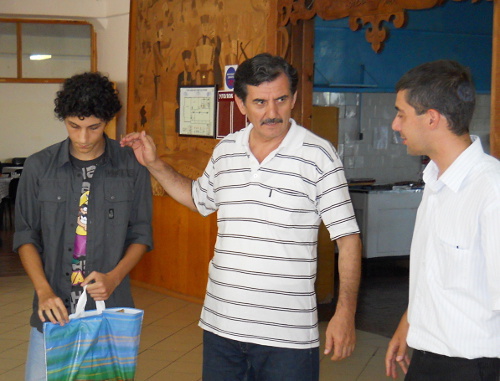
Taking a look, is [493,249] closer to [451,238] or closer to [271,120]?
[451,238]

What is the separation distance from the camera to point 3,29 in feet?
37.2

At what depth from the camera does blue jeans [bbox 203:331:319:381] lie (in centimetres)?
275

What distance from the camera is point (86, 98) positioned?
2.81m

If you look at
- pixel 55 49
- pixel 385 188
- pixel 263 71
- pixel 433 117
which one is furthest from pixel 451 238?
pixel 55 49

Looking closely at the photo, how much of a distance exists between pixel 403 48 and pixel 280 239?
725cm

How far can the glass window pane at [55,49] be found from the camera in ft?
Answer: 35.5

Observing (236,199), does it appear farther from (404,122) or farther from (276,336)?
(404,122)

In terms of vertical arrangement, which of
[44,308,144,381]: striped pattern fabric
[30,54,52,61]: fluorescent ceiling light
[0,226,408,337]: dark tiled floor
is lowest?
[0,226,408,337]: dark tiled floor

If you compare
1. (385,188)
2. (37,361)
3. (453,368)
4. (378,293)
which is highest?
(385,188)

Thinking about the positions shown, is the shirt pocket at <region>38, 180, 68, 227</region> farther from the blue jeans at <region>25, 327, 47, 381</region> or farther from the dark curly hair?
the blue jeans at <region>25, 327, 47, 381</region>

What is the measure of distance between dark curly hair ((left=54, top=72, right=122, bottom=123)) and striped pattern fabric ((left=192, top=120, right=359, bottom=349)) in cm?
61

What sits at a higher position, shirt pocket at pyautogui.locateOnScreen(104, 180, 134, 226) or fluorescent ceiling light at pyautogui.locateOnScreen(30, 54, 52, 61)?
fluorescent ceiling light at pyautogui.locateOnScreen(30, 54, 52, 61)

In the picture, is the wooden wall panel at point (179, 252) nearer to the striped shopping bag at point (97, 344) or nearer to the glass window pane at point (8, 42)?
the striped shopping bag at point (97, 344)

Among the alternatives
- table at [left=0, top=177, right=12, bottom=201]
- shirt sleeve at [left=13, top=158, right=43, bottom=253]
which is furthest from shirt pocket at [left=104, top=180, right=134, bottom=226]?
table at [left=0, top=177, right=12, bottom=201]
